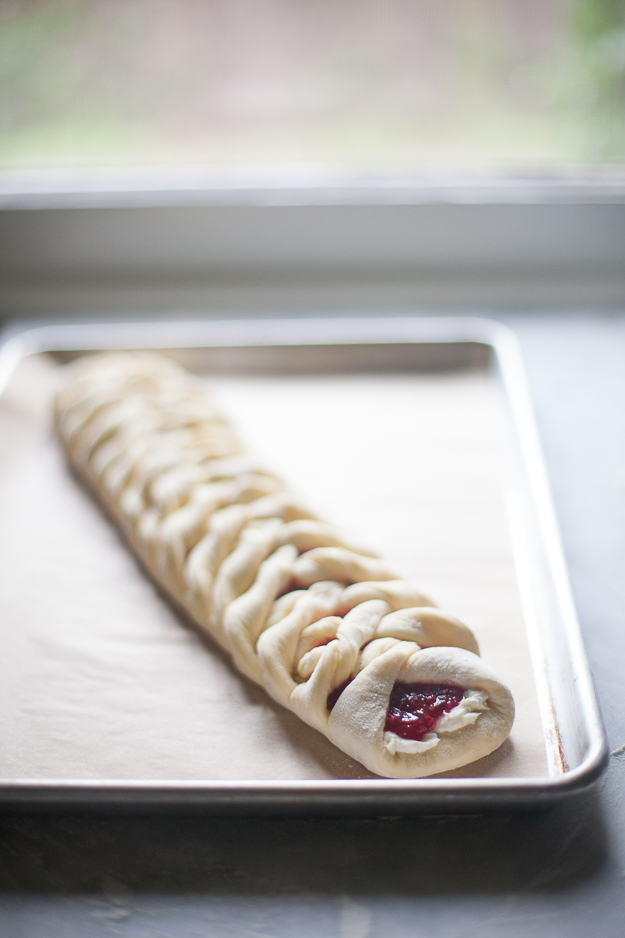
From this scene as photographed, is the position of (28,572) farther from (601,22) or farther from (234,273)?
(601,22)

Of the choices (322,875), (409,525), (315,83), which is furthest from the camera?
(315,83)

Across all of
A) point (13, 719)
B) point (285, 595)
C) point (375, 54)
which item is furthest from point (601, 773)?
point (375, 54)

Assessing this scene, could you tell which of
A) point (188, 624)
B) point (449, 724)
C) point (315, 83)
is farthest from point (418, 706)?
point (315, 83)

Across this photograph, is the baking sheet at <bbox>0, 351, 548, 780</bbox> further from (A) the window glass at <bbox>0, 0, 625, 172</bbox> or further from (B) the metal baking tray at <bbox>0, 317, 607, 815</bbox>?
(A) the window glass at <bbox>0, 0, 625, 172</bbox>

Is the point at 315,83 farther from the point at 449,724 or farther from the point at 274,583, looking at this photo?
the point at 449,724

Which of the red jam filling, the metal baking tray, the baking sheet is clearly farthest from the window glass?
the red jam filling
